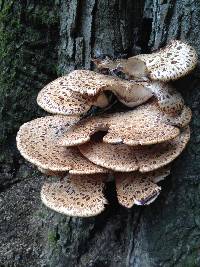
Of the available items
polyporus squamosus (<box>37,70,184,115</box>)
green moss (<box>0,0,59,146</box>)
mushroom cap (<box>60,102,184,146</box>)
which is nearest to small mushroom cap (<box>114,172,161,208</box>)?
mushroom cap (<box>60,102,184,146</box>)

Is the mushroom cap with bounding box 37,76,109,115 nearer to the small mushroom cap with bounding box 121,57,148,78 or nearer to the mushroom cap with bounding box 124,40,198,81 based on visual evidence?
the small mushroom cap with bounding box 121,57,148,78

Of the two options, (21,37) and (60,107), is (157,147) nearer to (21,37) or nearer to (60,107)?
(60,107)

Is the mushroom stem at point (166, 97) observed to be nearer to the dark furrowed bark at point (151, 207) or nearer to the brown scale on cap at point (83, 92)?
the brown scale on cap at point (83, 92)

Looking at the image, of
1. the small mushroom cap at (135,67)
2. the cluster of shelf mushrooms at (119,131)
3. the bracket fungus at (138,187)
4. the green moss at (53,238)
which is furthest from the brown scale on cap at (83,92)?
the green moss at (53,238)

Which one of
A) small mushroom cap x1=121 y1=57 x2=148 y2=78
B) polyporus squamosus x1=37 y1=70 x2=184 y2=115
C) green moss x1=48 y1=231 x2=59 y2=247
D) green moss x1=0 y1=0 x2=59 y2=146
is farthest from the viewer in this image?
green moss x1=0 y1=0 x2=59 y2=146

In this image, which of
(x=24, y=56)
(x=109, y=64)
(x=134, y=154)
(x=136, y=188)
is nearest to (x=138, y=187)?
(x=136, y=188)

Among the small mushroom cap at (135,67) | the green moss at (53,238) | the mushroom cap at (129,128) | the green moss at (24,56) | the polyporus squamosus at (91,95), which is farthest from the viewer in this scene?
the green moss at (24,56)

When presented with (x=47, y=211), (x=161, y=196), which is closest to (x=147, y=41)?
(x=161, y=196)
